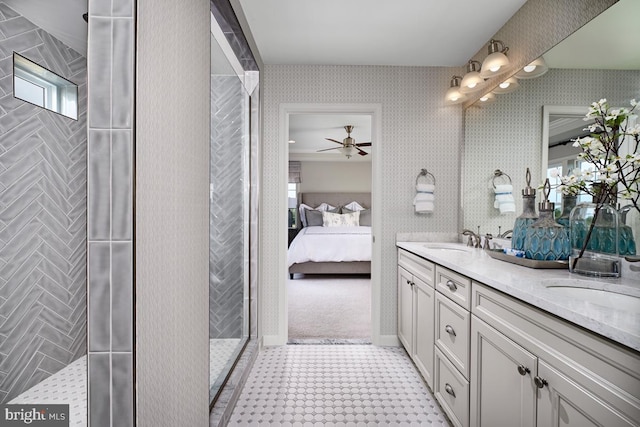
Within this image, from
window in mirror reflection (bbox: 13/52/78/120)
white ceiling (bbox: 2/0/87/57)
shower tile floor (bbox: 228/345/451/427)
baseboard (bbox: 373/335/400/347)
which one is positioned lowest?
shower tile floor (bbox: 228/345/451/427)

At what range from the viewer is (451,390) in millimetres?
1758

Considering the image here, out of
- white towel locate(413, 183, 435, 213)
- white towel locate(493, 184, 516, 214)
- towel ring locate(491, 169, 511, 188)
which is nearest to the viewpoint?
white towel locate(493, 184, 516, 214)

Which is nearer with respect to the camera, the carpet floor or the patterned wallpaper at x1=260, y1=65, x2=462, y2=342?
the patterned wallpaper at x1=260, y1=65, x2=462, y2=342

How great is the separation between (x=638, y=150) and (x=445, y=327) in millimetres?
1187

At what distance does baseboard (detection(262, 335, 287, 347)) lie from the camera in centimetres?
295

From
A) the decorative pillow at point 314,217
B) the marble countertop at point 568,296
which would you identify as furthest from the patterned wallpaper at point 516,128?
the decorative pillow at point 314,217

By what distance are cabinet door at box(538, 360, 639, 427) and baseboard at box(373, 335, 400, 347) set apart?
1.97 metres

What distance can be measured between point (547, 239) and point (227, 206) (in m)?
1.99

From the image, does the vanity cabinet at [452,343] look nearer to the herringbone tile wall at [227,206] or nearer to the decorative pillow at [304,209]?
the herringbone tile wall at [227,206]

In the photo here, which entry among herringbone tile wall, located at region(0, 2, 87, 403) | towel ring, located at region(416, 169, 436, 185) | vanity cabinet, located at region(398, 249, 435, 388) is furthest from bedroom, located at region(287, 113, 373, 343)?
herringbone tile wall, located at region(0, 2, 87, 403)

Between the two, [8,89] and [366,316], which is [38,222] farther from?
[366,316]

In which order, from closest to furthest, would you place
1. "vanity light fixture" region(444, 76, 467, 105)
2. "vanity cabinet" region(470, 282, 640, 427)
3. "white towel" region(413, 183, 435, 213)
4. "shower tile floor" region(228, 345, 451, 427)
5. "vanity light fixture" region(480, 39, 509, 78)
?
1. "vanity cabinet" region(470, 282, 640, 427)
2. "shower tile floor" region(228, 345, 451, 427)
3. "vanity light fixture" region(480, 39, 509, 78)
4. "vanity light fixture" region(444, 76, 467, 105)
5. "white towel" region(413, 183, 435, 213)

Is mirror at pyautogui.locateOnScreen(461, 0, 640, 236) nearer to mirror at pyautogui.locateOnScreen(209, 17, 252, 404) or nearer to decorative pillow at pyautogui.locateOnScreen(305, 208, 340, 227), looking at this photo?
mirror at pyautogui.locateOnScreen(209, 17, 252, 404)

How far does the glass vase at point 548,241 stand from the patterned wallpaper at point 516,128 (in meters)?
0.44
